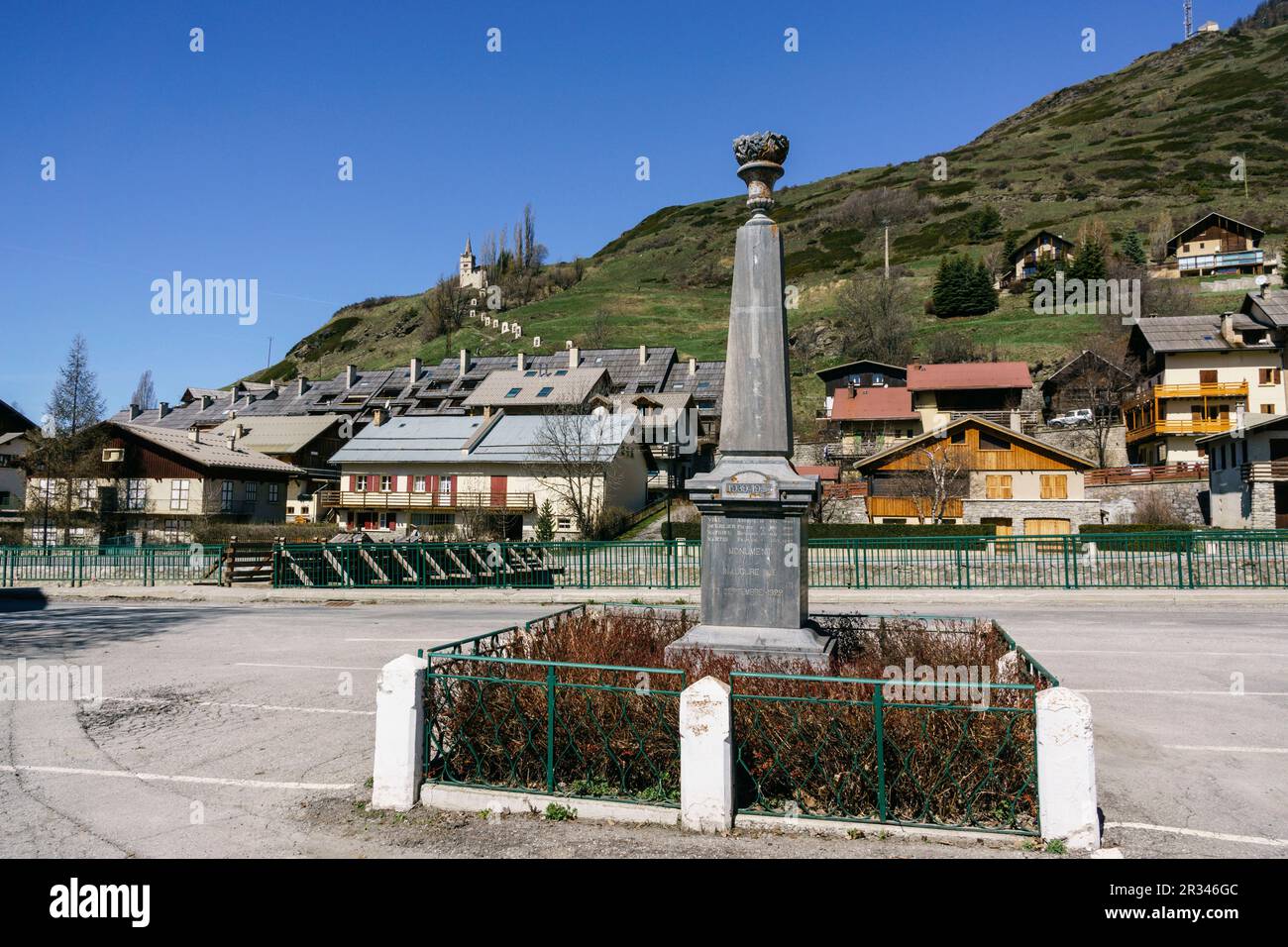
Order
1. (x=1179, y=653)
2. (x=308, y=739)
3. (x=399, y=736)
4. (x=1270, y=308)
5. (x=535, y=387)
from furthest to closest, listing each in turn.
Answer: (x=535, y=387) → (x=1270, y=308) → (x=1179, y=653) → (x=308, y=739) → (x=399, y=736)

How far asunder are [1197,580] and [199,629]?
24125 millimetres

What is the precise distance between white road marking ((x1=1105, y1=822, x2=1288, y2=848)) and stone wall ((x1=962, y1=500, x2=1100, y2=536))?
35466 mm

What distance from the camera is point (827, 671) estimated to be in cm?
721

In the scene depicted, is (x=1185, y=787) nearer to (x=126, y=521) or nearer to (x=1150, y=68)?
(x=126, y=521)

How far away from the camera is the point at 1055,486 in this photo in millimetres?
41000

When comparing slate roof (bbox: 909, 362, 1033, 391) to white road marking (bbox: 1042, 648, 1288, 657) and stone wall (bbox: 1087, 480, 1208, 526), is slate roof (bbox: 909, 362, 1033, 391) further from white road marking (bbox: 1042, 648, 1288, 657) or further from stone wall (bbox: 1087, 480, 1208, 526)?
white road marking (bbox: 1042, 648, 1288, 657)

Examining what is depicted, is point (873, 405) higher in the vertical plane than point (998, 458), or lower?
higher

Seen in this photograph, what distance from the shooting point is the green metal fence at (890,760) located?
16.9ft

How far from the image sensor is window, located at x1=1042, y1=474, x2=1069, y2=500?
41.0 m

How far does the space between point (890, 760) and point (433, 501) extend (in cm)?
4578

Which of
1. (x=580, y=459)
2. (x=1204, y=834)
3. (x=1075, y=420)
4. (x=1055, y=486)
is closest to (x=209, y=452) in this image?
(x=580, y=459)

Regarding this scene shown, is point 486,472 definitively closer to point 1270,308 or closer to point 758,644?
point 758,644

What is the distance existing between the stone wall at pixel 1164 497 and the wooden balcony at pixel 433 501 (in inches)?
1281
